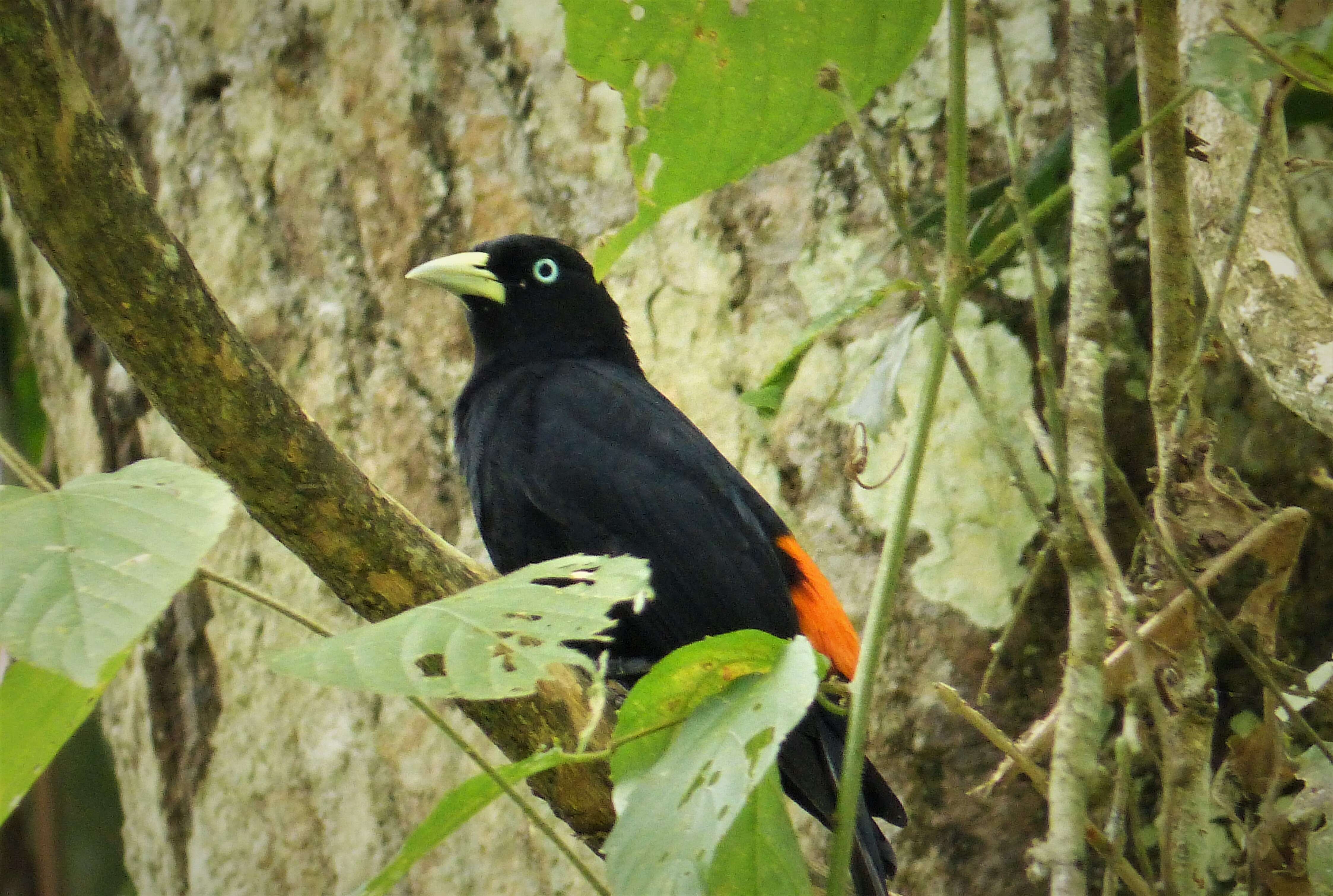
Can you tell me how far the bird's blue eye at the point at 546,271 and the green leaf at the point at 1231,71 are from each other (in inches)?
74.4

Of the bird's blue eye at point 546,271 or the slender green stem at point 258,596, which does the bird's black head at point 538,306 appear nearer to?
the bird's blue eye at point 546,271

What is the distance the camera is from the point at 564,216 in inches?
132

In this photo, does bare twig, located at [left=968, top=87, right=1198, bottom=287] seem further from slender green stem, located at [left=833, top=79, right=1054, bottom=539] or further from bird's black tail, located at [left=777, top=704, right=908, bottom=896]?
bird's black tail, located at [left=777, top=704, right=908, bottom=896]

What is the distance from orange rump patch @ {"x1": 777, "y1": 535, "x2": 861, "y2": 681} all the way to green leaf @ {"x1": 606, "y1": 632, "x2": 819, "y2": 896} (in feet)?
4.35

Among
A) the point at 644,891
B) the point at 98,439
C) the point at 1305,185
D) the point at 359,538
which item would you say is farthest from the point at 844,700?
the point at 98,439

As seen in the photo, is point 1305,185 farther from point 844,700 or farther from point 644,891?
point 644,891

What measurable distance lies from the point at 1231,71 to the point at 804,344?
0.73m

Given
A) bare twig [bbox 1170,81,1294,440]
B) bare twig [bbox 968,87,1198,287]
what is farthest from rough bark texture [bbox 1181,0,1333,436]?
bare twig [bbox 968,87,1198,287]

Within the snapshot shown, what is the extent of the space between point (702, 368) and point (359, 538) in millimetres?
1372

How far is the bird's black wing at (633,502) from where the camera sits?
8.79ft

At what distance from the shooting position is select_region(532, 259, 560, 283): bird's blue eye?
10.7 ft

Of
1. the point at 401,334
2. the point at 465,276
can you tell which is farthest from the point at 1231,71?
the point at 401,334

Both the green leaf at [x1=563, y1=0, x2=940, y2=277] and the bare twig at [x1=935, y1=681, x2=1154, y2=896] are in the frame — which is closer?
the bare twig at [x1=935, y1=681, x2=1154, y2=896]

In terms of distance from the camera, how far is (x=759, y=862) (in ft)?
4.22
